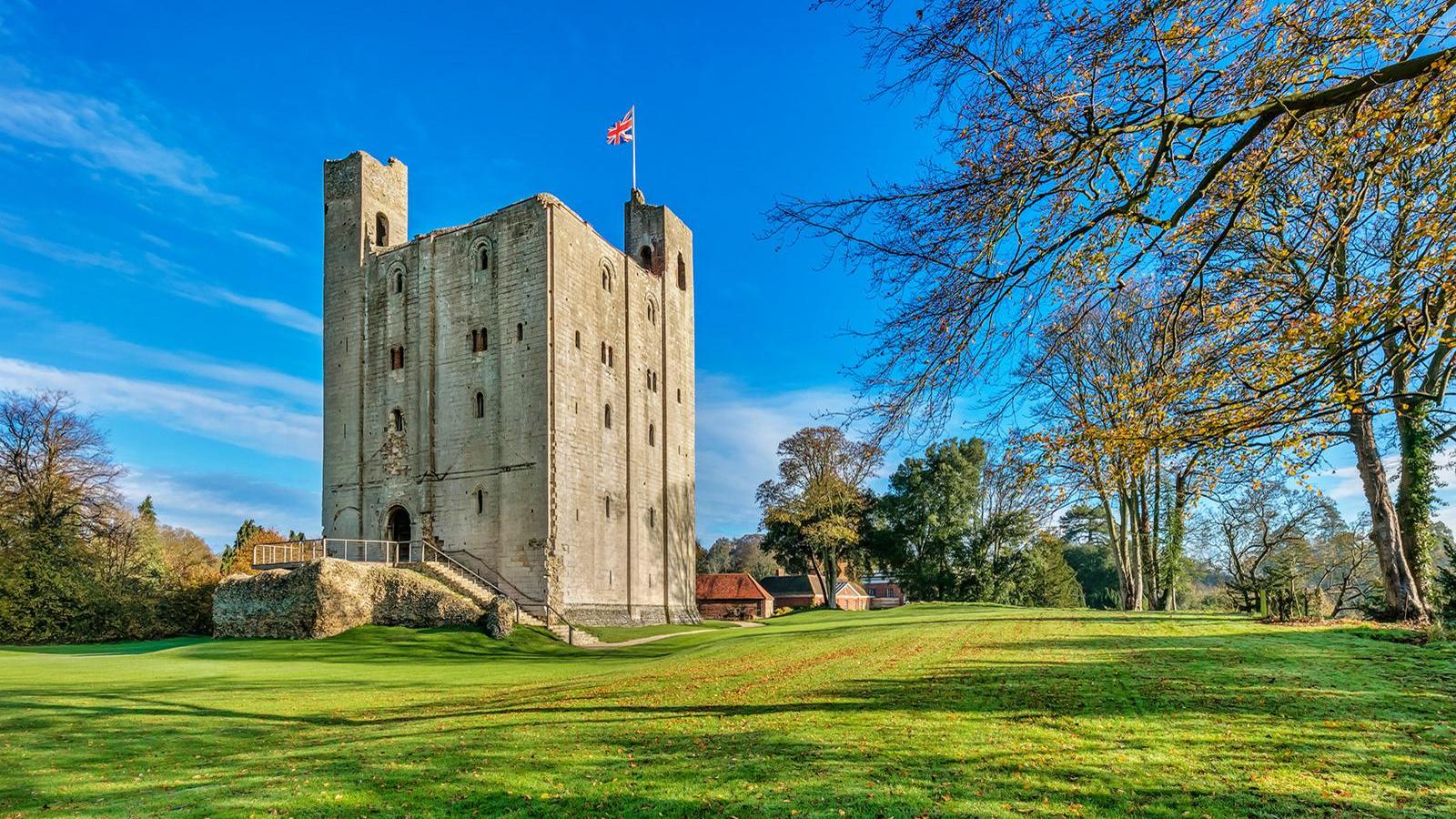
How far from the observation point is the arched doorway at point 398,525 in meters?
35.2

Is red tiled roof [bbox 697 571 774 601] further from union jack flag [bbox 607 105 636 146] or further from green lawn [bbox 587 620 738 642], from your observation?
union jack flag [bbox 607 105 636 146]

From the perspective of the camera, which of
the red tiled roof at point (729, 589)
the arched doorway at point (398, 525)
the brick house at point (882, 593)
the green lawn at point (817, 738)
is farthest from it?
the brick house at point (882, 593)

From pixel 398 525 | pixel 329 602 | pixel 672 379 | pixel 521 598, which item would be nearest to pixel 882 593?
pixel 672 379

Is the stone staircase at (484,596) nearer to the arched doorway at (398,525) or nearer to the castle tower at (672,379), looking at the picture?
the arched doorway at (398,525)

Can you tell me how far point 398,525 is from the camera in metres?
35.6

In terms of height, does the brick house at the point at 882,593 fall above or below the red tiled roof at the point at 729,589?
below

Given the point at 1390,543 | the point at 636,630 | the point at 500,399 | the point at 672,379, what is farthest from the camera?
the point at 672,379

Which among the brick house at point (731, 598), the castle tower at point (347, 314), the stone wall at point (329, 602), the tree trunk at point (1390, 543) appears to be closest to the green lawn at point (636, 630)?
the stone wall at point (329, 602)

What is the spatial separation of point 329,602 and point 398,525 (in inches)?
367

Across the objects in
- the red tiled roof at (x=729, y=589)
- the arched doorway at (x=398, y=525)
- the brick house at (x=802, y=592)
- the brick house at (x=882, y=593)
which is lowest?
the brick house at (x=882, y=593)

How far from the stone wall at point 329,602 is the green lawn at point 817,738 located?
1134cm

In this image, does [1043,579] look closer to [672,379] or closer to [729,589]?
[729,589]

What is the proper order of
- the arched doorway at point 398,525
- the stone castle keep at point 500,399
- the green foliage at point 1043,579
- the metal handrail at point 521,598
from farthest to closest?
1. the green foliage at point 1043,579
2. the arched doorway at point 398,525
3. the stone castle keep at point 500,399
4. the metal handrail at point 521,598

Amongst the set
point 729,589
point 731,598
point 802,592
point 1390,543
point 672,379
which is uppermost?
point 672,379
